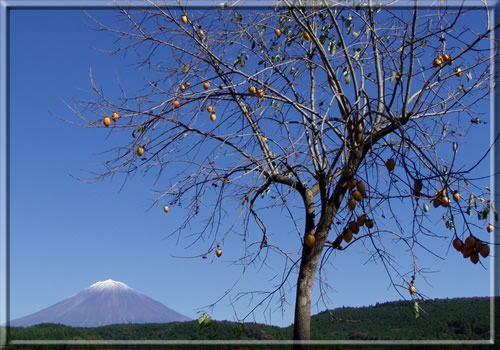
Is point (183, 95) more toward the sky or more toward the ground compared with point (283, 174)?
more toward the sky

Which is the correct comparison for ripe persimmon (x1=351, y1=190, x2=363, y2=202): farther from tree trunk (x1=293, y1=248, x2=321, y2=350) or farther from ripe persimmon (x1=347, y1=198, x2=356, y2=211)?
tree trunk (x1=293, y1=248, x2=321, y2=350)

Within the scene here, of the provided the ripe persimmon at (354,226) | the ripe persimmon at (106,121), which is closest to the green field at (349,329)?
the ripe persimmon at (354,226)

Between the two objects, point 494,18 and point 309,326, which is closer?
point 309,326

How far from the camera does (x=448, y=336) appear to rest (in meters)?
3.35

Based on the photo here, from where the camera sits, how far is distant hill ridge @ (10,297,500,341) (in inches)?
127

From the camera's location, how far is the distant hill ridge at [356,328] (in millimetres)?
3221

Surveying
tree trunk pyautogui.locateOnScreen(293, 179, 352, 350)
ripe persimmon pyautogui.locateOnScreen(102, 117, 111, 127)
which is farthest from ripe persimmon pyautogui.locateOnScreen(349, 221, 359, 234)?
ripe persimmon pyautogui.locateOnScreen(102, 117, 111, 127)

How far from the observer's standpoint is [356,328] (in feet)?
11.3

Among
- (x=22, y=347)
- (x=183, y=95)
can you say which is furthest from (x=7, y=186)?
(x=183, y=95)

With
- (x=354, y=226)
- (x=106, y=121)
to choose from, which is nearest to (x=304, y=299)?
(x=354, y=226)

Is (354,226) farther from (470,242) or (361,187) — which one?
(470,242)

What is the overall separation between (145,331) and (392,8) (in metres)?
2.71

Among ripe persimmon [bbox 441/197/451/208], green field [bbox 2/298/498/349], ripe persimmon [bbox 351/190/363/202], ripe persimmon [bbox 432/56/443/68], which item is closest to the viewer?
ripe persimmon [bbox 351/190/363/202]

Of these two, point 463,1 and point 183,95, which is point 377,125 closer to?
point 463,1
